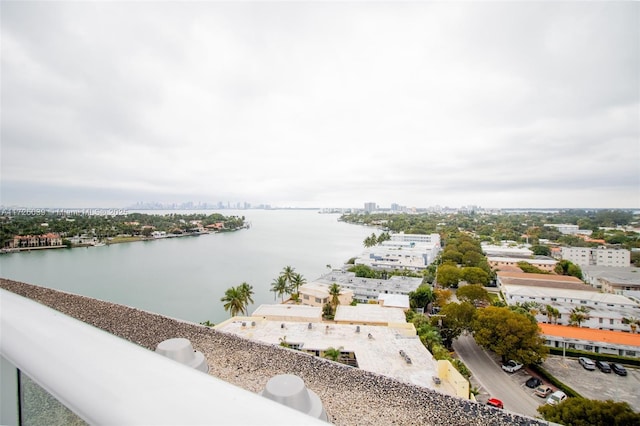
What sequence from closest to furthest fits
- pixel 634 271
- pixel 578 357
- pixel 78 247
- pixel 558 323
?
1. pixel 578 357
2. pixel 558 323
3. pixel 634 271
4. pixel 78 247

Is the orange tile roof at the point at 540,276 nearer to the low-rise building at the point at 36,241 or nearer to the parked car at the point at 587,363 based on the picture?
the parked car at the point at 587,363

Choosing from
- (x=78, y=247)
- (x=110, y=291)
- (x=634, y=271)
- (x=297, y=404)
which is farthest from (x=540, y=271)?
(x=78, y=247)

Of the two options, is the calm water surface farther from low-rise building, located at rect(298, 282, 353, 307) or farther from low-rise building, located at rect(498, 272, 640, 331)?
low-rise building, located at rect(498, 272, 640, 331)

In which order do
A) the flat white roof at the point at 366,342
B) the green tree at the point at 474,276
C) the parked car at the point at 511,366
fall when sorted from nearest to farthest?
the flat white roof at the point at 366,342
the parked car at the point at 511,366
the green tree at the point at 474,276

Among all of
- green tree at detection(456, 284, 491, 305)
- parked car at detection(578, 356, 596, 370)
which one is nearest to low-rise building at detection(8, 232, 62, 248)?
green tree at detection(456, 284, 491, 305)

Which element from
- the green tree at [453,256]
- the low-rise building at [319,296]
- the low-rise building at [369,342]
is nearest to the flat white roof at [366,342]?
the low-rise building at [369,342]

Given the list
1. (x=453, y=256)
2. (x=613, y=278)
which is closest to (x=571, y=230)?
(x=453, y=256)

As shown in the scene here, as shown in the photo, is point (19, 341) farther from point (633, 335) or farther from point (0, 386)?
point (633, 335)
